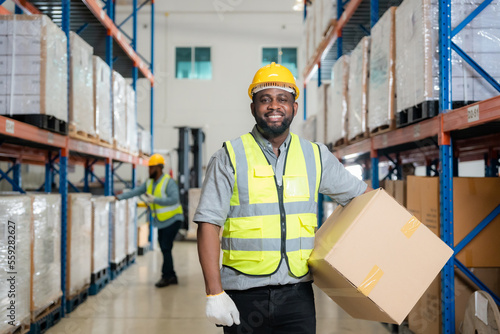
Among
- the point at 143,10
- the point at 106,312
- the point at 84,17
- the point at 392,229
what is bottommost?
the point at 106,312

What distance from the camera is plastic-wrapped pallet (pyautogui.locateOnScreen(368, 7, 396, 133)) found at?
13.1 feet

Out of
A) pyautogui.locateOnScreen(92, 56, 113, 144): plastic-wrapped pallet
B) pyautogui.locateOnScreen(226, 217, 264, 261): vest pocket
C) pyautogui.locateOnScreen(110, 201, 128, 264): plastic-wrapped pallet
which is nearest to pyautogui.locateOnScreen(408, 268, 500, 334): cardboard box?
pyautogui.locateOnScreen(226, 217, 264, 261): vest pocket

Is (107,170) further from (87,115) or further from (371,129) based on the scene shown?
(371,129)

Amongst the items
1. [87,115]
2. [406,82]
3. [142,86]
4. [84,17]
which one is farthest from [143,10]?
[406,82]

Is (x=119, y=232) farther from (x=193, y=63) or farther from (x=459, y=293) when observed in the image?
(x=193, y=63)

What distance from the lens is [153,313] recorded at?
5133 mm

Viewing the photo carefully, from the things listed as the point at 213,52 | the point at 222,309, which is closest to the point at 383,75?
the point at 222,309

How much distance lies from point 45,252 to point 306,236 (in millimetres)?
3054

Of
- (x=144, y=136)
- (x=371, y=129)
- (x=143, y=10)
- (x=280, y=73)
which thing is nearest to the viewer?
(x=280, y=73)

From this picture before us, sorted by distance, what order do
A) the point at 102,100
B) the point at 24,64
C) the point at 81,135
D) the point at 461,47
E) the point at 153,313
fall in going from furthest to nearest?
the point at 102,100
the point at 81,135
the point at 153,313
the point at 24,64
the point at 461,47

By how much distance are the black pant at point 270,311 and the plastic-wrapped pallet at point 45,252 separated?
260 centimetres

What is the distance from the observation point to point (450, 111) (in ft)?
10.3

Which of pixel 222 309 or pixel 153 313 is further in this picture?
pixel 153 313

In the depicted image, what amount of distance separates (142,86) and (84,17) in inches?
379
